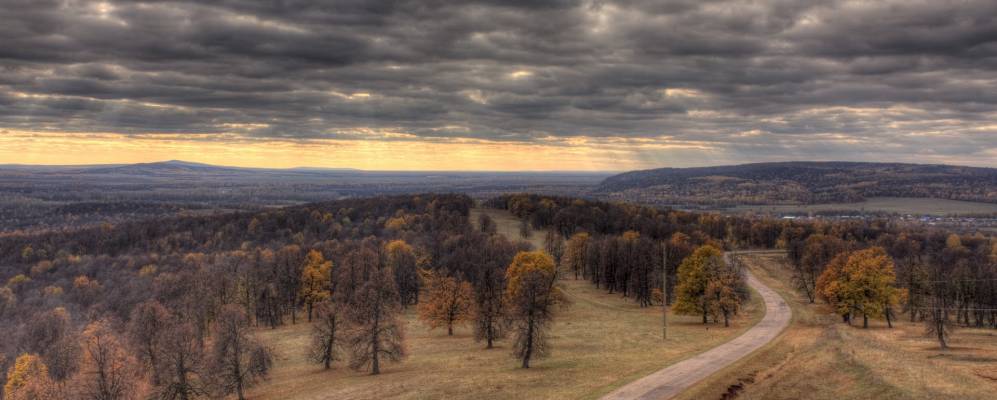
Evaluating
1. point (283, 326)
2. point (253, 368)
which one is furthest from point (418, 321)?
point (253, 368)

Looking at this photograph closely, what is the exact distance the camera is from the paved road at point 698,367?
1835 inches

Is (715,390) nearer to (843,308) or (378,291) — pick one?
(378,291)

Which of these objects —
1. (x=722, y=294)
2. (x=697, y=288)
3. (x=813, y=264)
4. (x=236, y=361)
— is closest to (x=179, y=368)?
(x=236, y=361)

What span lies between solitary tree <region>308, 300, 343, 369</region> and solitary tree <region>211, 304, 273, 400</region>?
24.2ft

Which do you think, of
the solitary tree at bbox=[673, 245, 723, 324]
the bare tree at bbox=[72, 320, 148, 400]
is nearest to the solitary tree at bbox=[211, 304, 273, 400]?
the bare tree at bbox=[72, 320, 148, 400]

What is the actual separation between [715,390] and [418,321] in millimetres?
60570

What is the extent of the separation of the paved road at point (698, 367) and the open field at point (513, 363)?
1.39m

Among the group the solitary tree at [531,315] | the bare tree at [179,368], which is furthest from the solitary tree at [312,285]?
the solitary tree at [531,315]

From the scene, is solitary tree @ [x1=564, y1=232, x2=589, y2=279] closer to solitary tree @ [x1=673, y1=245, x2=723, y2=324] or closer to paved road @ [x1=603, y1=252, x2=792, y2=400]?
solitary tree @ [x1=673, y1=245, x2=723, y2=324]

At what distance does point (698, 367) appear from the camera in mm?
55219

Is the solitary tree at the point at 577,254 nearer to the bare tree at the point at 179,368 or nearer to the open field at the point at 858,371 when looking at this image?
the open field at the point at 858,371

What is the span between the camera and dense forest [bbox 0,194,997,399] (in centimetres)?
6019

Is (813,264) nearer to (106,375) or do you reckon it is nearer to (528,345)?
(528,345)

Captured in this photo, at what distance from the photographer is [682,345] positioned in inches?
2714
